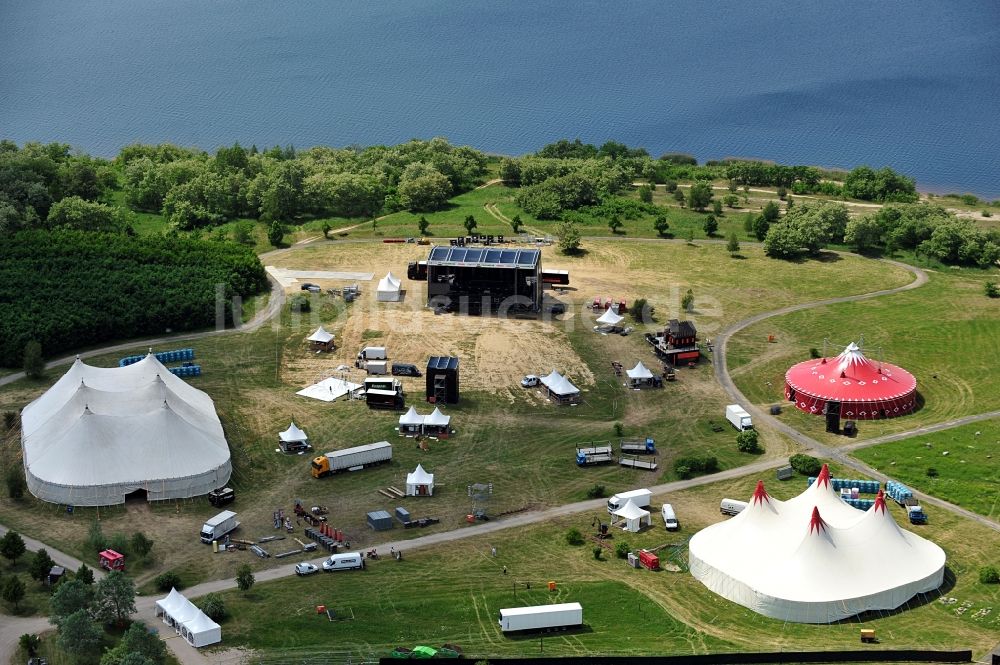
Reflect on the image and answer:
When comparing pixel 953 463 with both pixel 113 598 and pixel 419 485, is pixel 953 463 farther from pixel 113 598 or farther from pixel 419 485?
pixel 113 598

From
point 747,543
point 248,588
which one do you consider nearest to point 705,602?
point 747,543

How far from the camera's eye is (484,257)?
4515 inches

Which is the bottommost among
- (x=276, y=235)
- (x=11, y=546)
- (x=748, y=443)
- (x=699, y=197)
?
(x=11, y=546)

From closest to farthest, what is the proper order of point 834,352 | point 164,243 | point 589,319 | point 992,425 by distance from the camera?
1. point 992,425
2. point 834,352
3. point 589,319
4. point 164,243

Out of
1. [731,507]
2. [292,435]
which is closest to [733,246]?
[731,507]

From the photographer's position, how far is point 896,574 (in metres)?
63.3

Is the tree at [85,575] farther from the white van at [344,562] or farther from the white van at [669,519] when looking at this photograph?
the white van at [669,519]

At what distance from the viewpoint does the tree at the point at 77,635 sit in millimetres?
55938

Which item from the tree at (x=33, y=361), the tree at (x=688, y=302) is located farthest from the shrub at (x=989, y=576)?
the tree at (x=33, y=361)

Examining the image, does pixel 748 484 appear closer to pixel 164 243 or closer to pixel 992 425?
pixel 992 425

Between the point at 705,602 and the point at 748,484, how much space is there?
16.8 metres

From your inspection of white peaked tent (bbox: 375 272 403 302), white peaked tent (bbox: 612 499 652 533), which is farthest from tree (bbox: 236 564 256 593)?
white peaked tent (bbox: 375 272 403 302)

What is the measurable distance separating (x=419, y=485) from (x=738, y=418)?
86.0 ft

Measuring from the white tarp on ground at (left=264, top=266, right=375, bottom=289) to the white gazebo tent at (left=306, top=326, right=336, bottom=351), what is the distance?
60.7ft
